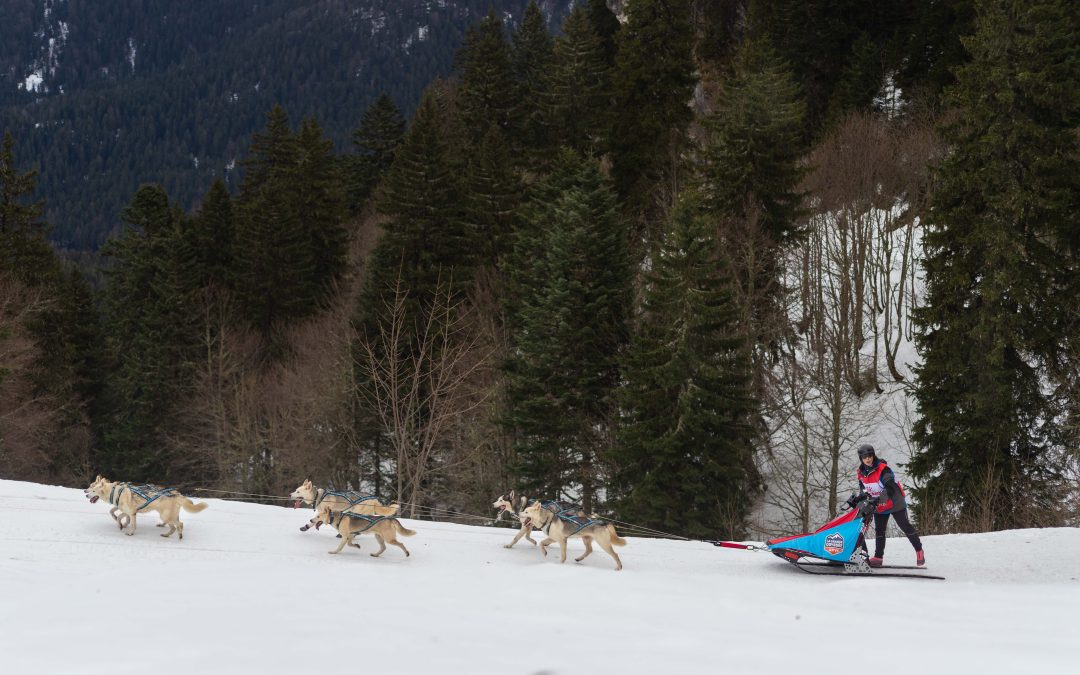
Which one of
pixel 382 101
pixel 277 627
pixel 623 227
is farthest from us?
pixel 382 101

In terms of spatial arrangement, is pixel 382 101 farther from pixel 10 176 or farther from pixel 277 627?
pixel 277 627

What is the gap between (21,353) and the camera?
35.8m

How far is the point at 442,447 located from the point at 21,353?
58.6 ft

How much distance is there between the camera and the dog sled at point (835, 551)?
9.95m

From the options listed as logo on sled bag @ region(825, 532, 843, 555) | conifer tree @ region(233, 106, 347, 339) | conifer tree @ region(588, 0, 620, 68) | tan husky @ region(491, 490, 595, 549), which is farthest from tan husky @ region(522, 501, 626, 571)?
conifer tree @ region(588, 0, 620, 68)

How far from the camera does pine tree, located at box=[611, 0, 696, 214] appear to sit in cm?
3891

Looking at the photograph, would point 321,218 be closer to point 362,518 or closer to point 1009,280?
point 1009,280

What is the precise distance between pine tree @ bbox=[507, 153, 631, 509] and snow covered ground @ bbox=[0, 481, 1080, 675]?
48.8ft

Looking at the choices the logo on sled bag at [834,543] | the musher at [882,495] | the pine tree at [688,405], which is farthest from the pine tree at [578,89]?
the logo on sled bag at [834,543]

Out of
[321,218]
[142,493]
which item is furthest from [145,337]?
[142,493]

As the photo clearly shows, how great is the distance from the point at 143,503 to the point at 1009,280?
17068 mm

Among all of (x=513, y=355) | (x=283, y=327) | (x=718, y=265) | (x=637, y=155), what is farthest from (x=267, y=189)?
(x=718, y=265)

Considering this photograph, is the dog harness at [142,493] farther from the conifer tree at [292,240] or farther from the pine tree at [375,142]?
the pine tree at [375,142]

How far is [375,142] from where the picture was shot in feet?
203
